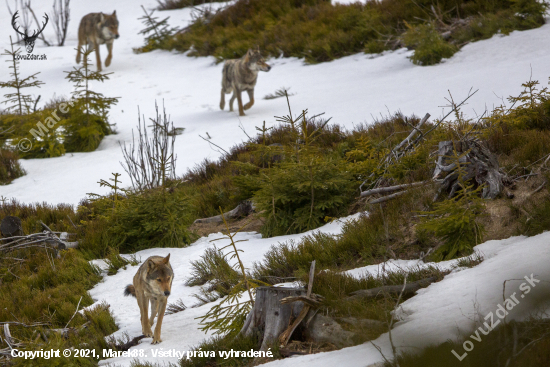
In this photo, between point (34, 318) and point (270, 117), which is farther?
point (270, 117)

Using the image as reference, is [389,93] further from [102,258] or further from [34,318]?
[34,318]

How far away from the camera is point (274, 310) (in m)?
3.81

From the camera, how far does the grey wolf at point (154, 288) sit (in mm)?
4465

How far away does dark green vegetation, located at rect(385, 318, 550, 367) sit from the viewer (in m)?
2.38

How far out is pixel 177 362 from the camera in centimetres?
397

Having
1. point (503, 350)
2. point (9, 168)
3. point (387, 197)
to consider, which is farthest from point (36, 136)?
point (503, 350)

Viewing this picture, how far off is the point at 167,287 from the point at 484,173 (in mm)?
3363

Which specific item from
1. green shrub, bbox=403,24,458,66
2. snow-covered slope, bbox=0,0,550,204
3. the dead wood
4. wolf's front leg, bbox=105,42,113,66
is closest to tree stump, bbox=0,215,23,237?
snow-covered slope, bbox=0,0,550,204

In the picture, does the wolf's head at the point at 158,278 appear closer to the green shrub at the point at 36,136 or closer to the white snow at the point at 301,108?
→ the white snow at the point at 301,108

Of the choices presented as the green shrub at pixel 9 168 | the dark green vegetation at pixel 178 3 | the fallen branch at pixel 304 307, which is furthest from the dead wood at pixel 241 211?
the dark green vegetation at pixel 178 3

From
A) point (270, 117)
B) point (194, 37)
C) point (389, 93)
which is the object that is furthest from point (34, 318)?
point (194, 37)

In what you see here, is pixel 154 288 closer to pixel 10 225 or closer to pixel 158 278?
pixel 158 278

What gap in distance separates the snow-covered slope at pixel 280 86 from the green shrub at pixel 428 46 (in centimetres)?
26

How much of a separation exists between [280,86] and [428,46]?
4.24 metres
